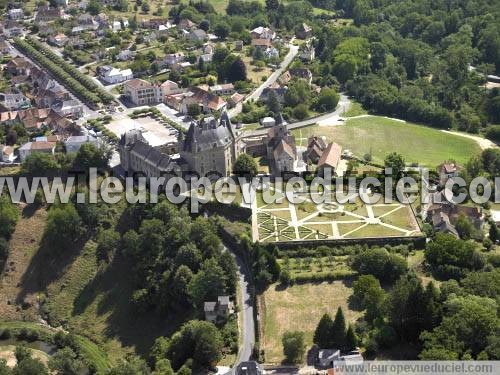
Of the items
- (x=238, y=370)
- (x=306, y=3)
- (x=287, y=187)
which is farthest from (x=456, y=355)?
(x=306, y=3)

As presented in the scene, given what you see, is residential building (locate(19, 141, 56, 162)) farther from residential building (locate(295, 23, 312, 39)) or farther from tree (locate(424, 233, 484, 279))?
residential building (locate(295, 23, 312, 39))

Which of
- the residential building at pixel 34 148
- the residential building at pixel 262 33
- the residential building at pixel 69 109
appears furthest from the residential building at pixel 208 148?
the residential building at pixel 262 33

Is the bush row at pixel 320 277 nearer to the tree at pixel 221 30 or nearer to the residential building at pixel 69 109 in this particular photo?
the residential building at pixel 69 109

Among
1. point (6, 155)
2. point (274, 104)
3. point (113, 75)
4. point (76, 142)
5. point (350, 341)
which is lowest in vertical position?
point (113, 75)

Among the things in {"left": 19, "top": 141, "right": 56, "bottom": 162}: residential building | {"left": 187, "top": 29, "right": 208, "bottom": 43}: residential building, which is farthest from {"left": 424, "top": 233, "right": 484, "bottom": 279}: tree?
{"left": 187, "top": 29, "right": 208, "bottom": 43}: residential building

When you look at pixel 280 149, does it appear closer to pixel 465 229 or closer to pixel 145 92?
pixel 465 229

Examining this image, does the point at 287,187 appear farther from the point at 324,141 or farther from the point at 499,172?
the point at 499,172

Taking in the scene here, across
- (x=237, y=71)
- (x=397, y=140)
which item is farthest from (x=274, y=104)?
(x=397, y=140)
